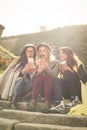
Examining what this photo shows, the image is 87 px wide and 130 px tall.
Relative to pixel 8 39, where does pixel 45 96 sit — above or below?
below

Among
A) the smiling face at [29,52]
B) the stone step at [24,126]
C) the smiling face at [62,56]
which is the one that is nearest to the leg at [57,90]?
the smiling face at [62,56]

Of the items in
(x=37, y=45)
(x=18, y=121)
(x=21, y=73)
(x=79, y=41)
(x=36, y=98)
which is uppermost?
(x=79, y=41)

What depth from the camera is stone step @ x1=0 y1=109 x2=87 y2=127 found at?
6.81 meters

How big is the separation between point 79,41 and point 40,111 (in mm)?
6204

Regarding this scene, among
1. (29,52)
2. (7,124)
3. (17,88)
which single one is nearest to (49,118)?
(7,124)

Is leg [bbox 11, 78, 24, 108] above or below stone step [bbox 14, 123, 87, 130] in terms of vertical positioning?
above

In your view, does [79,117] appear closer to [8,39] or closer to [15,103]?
[15,103]

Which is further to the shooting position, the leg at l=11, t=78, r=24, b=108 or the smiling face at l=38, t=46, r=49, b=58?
the smiling face at l=38, t=46, r=49, b=58

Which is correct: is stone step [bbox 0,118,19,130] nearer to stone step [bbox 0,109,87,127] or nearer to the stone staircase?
the stone staircase

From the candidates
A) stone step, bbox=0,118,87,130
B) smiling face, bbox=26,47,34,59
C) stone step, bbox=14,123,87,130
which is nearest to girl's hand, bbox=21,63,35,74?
smiling face, bbox=26,47,34,59

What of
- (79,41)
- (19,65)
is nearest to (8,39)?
(79,41)

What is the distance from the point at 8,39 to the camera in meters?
18.3

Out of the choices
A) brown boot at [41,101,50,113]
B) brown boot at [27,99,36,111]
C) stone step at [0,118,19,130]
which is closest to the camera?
stone step at [0,118,19,130]

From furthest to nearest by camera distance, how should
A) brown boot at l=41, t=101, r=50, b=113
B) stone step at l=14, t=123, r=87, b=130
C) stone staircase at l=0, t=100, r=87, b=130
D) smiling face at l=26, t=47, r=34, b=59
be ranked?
smiling face at l=26, t=47, r=34, b=59 < brown boot at l=41, t=101, r=50, b=113 < stone staircase at l=0, t=100, r=87, b=130 < stone step at l=14, t=123, r=87, b=130
